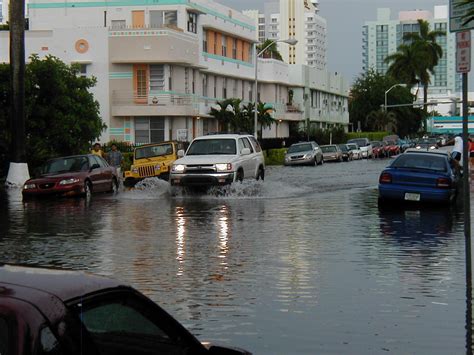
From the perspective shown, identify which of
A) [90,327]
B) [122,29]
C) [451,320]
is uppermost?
[122,29]

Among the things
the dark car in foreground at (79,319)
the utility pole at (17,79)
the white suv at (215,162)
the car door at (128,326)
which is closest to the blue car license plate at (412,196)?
the white suv at (215,162)

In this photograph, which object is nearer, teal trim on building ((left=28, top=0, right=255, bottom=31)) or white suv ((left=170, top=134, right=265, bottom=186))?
white suv ((left=170, top=134, right=265, bottom=186))

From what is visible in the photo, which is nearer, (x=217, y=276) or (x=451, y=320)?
(x=451, y=320)

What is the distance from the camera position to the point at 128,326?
4.74 m

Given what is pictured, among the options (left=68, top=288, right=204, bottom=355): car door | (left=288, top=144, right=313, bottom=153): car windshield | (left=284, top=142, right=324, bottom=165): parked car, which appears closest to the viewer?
(left=68, top=288, right=204, bottom=355): car door

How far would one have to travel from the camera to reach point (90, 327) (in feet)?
14.3

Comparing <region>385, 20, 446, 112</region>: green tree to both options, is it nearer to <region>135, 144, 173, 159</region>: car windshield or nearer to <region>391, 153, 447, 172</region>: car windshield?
<region>135, 144, 173, 159</region>: car windshield

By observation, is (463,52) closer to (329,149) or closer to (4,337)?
(4,337)

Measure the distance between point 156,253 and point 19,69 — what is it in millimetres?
19271

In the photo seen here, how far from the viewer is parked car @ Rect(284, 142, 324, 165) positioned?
59312 mm

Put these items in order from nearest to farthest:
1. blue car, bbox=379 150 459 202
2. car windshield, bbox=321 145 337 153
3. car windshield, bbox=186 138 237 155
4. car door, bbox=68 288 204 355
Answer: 1. car door, bbox=68 288 204 355
2. blue car, bbox=379 150 459 202
3. car windshield, bbox=186 138 237 155
4. car windshield, bbox=321 145 337 153

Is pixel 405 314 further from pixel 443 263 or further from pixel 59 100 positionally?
pixel 59 100

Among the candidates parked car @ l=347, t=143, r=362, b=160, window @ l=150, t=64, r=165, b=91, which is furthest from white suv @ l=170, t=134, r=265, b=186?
parked car @ l=347, t=143, r=362, b=160

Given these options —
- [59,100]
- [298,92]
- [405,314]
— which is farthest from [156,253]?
[298,92]
